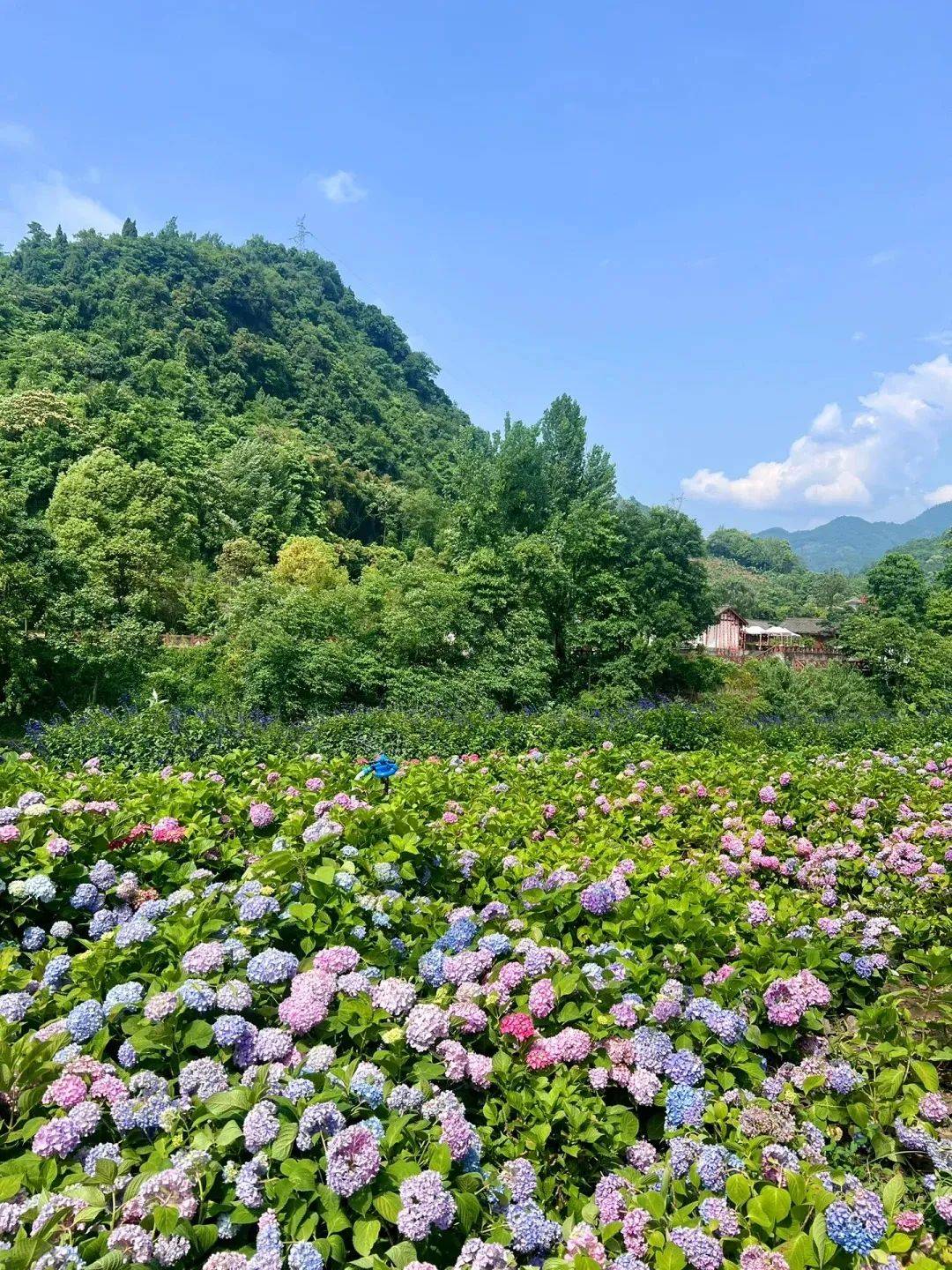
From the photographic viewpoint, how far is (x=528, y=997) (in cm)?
162

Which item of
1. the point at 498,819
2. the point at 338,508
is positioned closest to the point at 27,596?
the point at 498,819

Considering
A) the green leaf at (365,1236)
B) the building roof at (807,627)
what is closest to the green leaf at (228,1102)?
the green leaf at (365,1236)

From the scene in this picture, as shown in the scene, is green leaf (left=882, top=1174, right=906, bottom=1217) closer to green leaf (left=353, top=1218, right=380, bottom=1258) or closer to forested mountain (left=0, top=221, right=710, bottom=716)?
green leaf (left=353, top=1218, right=380, bottom=1258)

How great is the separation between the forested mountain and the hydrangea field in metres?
9.60

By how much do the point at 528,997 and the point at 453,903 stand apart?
558mm

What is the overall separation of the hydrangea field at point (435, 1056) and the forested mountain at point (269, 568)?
9.60m

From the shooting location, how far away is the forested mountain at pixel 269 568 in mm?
12766

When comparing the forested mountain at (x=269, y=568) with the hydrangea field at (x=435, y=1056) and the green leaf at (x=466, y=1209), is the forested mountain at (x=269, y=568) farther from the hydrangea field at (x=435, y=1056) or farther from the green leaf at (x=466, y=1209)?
the green leaf at (x=466, y=1209)

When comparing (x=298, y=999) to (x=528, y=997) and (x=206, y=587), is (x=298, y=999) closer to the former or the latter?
(x=528, y=997)

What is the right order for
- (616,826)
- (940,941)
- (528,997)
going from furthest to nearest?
(616,826) < (940,941) < (528,997)

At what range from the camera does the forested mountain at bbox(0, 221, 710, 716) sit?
12766 millimetres

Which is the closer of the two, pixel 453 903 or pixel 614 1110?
pixel 614 1110

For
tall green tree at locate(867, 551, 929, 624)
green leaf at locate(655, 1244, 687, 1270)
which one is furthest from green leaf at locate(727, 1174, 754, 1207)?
tall green tree at locate(867, 551, 929, 624)

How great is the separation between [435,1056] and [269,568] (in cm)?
2664
